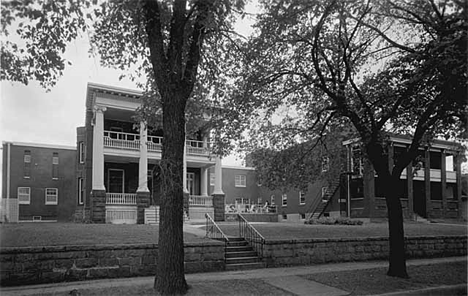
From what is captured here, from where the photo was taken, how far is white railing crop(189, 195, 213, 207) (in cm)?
2992

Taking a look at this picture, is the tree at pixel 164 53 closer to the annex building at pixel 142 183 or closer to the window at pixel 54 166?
the annex building at pixel 142 183

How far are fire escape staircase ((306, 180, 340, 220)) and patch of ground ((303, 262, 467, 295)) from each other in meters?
20.7

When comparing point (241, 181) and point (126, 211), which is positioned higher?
point (241, 181)

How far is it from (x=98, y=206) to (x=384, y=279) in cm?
1872

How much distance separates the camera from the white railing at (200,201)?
29920 mm

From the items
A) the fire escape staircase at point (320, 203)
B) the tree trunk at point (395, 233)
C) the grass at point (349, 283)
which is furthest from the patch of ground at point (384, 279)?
the fire escape staircase at point (320, 203)

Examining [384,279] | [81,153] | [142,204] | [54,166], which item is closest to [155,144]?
[142,204]

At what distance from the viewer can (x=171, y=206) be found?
886 cm

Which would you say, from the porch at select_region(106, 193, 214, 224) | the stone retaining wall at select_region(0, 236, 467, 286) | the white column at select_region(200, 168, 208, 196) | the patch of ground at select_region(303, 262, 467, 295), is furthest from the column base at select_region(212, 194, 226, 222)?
the patch of ground at select_region(303, 262, 467, 295)

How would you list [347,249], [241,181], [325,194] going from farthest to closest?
[241,181] < [325,194] < [347,249]

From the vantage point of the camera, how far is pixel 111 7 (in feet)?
31.4

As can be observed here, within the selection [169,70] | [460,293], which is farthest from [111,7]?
[460,293]

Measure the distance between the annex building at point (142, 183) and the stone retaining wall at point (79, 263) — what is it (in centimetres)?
438

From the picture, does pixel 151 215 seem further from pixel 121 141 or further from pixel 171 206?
pixel 171 206
